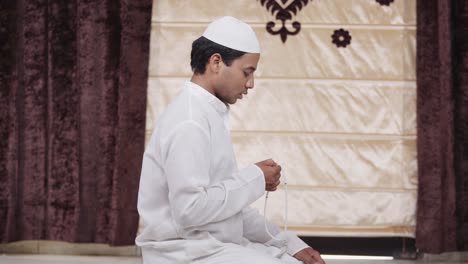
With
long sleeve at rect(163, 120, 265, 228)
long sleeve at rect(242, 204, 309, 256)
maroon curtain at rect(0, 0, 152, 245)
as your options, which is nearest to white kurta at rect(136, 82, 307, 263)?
long sleeve at rect(163, 120, 265, 228)

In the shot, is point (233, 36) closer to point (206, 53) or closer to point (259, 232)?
point (206, 53)

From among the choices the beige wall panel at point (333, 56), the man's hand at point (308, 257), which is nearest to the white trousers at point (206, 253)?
the man's hand at point (308, 257)

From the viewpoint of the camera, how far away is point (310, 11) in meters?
3.51

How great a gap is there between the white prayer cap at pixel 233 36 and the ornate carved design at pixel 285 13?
6.54ft

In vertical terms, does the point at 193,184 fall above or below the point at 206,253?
above

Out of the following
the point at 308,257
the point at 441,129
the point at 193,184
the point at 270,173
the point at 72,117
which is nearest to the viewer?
the point at 193,184

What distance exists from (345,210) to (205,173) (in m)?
2.21

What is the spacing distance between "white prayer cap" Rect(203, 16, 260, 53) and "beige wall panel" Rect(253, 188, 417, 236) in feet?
6.74

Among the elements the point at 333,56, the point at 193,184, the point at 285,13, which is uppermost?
the point at 285,13

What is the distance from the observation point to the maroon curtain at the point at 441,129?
10.9ft

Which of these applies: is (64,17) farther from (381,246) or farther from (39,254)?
(381,246)

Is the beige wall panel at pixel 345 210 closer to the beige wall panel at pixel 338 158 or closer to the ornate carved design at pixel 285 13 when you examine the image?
the beige wall panel at pixel 338 158

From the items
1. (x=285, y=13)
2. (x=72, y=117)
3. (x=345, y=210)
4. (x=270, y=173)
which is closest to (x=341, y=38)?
(x=285, y=13)

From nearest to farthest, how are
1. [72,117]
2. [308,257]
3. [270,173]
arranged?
[270,173] → [308,257] → [72,117]
